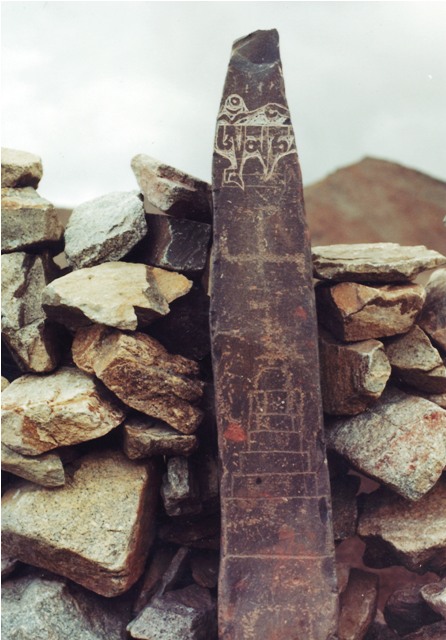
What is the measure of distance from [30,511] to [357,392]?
5.49ft

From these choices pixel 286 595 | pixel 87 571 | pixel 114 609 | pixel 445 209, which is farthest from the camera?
pixel 445 209

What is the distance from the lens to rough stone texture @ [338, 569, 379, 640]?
3.25m

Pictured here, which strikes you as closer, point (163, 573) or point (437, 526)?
point (437, 526)

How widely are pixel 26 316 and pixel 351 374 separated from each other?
1.66m

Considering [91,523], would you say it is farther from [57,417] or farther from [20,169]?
[20,169]

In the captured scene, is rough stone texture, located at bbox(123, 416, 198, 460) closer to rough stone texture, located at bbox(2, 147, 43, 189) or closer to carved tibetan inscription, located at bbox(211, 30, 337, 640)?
carved tibetan inscription, located at bbox(211, 30, 337, 640)

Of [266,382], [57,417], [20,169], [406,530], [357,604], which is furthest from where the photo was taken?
[20,169]

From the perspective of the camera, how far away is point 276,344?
307 centimetres

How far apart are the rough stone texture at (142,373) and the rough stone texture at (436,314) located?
126 cm

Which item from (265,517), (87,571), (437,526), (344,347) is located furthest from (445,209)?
(87,571)

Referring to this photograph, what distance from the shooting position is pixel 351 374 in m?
3.35

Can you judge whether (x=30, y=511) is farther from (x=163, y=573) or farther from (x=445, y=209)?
(x=445, y=209)

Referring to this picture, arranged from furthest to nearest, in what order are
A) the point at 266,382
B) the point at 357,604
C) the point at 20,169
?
1. the point at 20,169
2. the point at 357,604
3. the point at 266,382

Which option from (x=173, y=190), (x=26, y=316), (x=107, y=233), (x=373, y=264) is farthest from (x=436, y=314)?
(x=26, y=316)
